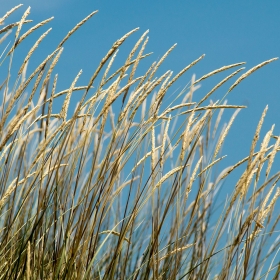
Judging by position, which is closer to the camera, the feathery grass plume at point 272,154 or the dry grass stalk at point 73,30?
the feathery grass plume at point 272,154

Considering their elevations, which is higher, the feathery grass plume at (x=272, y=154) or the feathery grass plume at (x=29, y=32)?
the feathery grass plume at (x=29, y=32)

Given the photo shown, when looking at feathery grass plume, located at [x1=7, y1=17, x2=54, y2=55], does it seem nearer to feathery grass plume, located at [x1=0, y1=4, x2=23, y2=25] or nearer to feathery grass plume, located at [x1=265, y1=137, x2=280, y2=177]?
feathery grass plume, located at [x1=0, y1=4, x2=23, y2=25]

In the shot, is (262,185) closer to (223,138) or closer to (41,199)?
(223,138)

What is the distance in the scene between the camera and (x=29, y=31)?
1.74 m

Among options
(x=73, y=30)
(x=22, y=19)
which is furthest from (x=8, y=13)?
(x=73, y=30)

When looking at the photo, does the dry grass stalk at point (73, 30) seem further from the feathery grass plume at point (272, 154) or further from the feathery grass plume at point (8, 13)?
the feathery grass plume at point (272, 154)

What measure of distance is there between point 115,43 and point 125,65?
11 cm

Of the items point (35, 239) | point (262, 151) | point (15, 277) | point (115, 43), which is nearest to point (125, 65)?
point (115, 43)

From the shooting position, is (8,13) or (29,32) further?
(8,13)

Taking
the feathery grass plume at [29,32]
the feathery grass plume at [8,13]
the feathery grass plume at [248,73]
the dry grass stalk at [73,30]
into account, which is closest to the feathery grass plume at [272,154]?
the feathery grass plume at [248,73]

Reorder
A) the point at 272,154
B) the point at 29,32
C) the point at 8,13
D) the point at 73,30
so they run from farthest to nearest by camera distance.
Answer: the point at 8,13 → the point at 29,32 → the point at 73,30 → the point at 272,154

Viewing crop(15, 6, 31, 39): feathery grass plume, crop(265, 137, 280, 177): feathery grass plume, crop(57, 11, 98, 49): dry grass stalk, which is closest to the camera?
crop(265, 137, 280, 177): feathery grass plume

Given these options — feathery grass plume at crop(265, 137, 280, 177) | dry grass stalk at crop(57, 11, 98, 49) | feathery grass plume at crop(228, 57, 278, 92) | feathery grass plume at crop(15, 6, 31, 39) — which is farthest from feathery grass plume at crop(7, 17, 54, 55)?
feathery grass plume at crop(265, 137, 280, 177)

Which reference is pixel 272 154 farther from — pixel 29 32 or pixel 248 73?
pixel 29 32
